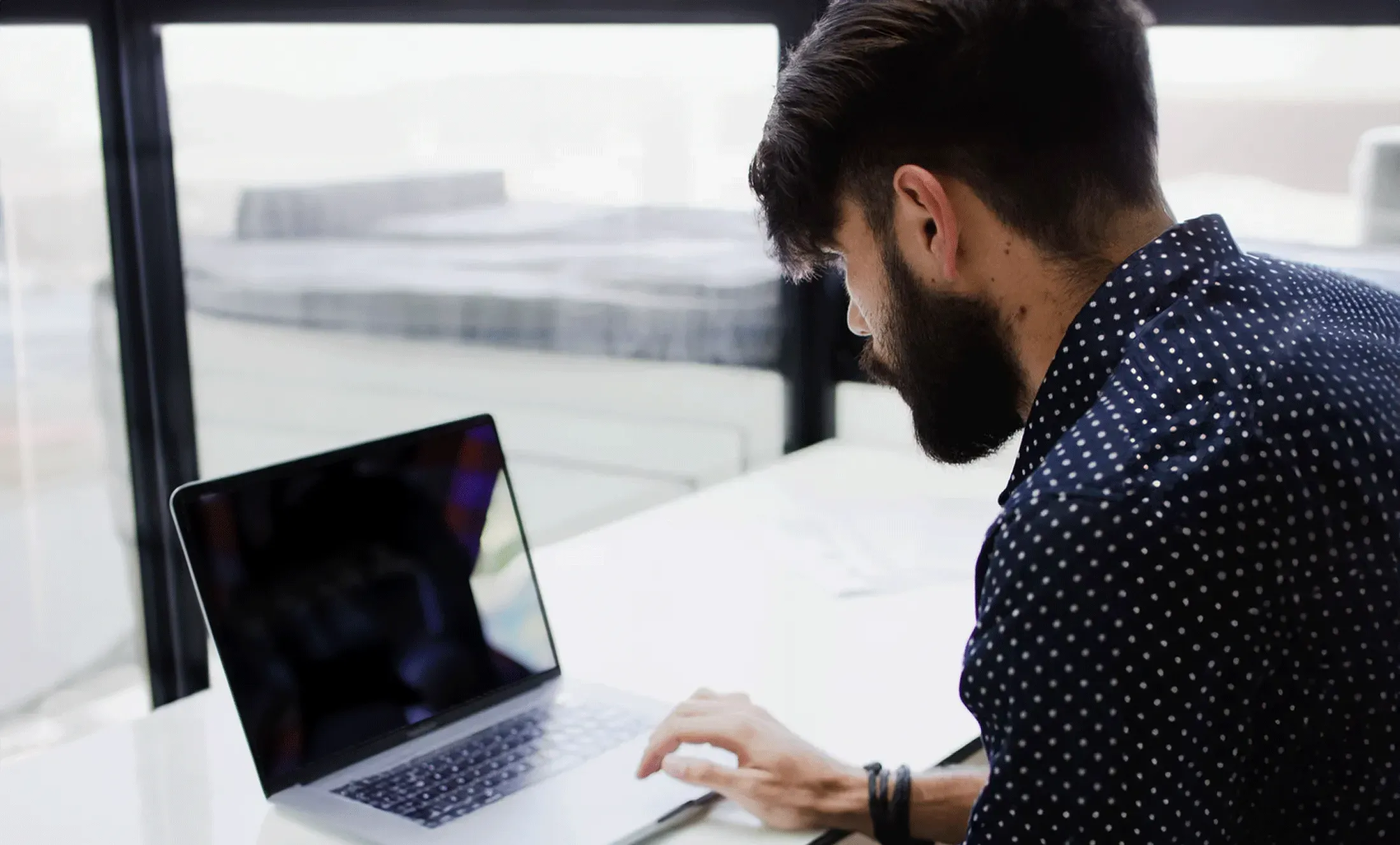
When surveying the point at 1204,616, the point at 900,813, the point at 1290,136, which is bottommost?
the point at 900,813

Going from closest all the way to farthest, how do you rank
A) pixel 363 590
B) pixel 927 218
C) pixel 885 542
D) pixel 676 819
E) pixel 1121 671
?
pixel 1121 671 < pixel 927 218 < pixel 676 819 < pixel 363 590 < pixel 885 542

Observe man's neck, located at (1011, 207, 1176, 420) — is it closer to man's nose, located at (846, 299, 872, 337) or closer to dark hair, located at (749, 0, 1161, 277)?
dark hair, located at (749, 0, 1161, 277)

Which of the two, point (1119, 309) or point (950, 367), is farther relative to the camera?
point (950, 367)

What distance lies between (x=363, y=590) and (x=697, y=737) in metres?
0.30

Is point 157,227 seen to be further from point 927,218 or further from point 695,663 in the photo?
point 927,218

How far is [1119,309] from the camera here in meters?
0.77

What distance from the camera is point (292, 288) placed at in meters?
1.74

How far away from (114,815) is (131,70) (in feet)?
2.39

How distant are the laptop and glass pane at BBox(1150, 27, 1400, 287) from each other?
107cm

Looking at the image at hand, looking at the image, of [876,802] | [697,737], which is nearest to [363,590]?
[697,737]

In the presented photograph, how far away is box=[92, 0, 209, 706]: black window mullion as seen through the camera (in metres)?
1.34

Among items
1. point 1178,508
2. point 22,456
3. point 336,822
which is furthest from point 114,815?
point 1178,508

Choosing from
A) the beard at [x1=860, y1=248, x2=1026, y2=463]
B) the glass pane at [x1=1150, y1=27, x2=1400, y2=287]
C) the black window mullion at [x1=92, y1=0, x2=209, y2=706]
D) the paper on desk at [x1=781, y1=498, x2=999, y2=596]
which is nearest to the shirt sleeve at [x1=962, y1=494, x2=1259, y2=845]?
the beard at [x1=860, y1=248, x2=1026, y2=463]

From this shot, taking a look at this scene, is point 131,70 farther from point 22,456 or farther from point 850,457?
point 850,457
